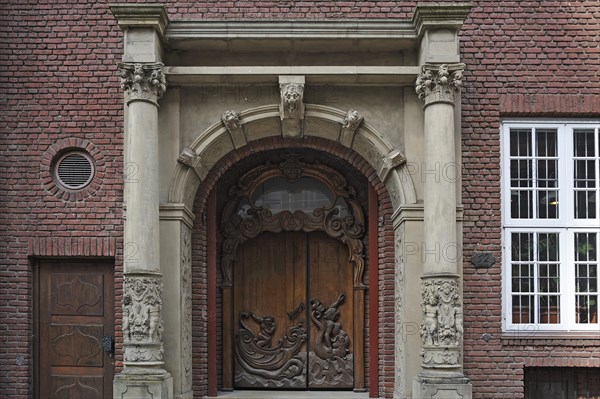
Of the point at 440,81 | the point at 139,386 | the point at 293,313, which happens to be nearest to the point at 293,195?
the point at 293,313

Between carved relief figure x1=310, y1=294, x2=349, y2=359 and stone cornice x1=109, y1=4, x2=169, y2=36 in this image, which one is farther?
carved relief figure x1=310, y1=294, x2=349, y2=359

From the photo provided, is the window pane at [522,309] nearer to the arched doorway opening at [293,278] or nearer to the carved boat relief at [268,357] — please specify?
the arched doorway opening at [293,278]

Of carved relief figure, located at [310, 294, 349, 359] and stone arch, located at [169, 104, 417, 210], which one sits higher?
stone arch, located at [169, 104, 417, 210]

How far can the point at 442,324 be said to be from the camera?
9.77 meters

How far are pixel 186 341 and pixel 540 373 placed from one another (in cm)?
436

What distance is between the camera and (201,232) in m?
11.1

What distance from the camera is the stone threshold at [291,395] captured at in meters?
11.0

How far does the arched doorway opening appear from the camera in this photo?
11578 millimetres

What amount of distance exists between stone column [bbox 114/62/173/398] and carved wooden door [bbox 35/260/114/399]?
1.25m

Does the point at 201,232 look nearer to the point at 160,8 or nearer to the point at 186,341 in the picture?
the point at 186,341

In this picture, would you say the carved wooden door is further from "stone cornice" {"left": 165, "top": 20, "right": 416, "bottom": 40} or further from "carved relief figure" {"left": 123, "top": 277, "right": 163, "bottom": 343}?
"stone cornice" {"left": 165, "top": 20, "right": 416, "bottom": 40}

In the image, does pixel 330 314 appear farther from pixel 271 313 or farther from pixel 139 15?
pixel 139 15

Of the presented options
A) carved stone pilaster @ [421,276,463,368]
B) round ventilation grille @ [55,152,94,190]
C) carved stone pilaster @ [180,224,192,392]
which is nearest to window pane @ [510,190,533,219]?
carved stone pilaster @ [421,276,463,368]

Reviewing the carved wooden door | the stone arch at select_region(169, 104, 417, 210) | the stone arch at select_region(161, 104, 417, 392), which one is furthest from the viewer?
the carved wooden door
